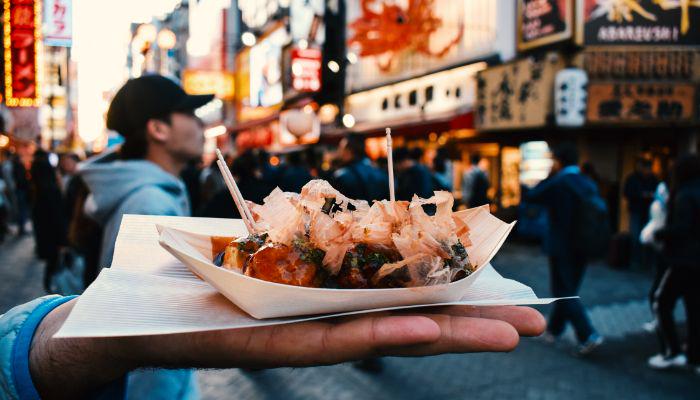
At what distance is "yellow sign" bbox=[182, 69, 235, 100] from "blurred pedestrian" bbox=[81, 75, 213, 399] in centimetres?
2333

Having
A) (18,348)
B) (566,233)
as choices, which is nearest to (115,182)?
(18,348)

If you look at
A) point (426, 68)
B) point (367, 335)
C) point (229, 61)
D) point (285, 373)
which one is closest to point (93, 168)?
point (367, 335)

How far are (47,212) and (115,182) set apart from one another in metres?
6.92

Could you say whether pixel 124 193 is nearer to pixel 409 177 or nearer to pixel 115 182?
pixel 115 182

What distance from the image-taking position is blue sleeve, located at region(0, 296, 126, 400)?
3.71 ft

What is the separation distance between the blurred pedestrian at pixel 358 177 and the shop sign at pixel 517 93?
7.49 metres

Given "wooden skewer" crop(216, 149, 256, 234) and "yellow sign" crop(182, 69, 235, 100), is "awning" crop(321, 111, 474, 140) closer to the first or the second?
"yellow sign" crop(182, 69, 235, 100)

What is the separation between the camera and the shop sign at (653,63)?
11.7m

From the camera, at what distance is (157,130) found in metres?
2.75

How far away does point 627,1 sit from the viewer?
1161cm

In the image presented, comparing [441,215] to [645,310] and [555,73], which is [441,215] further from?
[555,73]

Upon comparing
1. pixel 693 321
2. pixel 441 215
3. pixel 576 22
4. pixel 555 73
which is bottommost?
pixel 693 321

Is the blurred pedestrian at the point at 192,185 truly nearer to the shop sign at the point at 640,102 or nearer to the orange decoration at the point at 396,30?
the shop sign at the point at 640,102

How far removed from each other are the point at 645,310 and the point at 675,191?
2.80 meters
